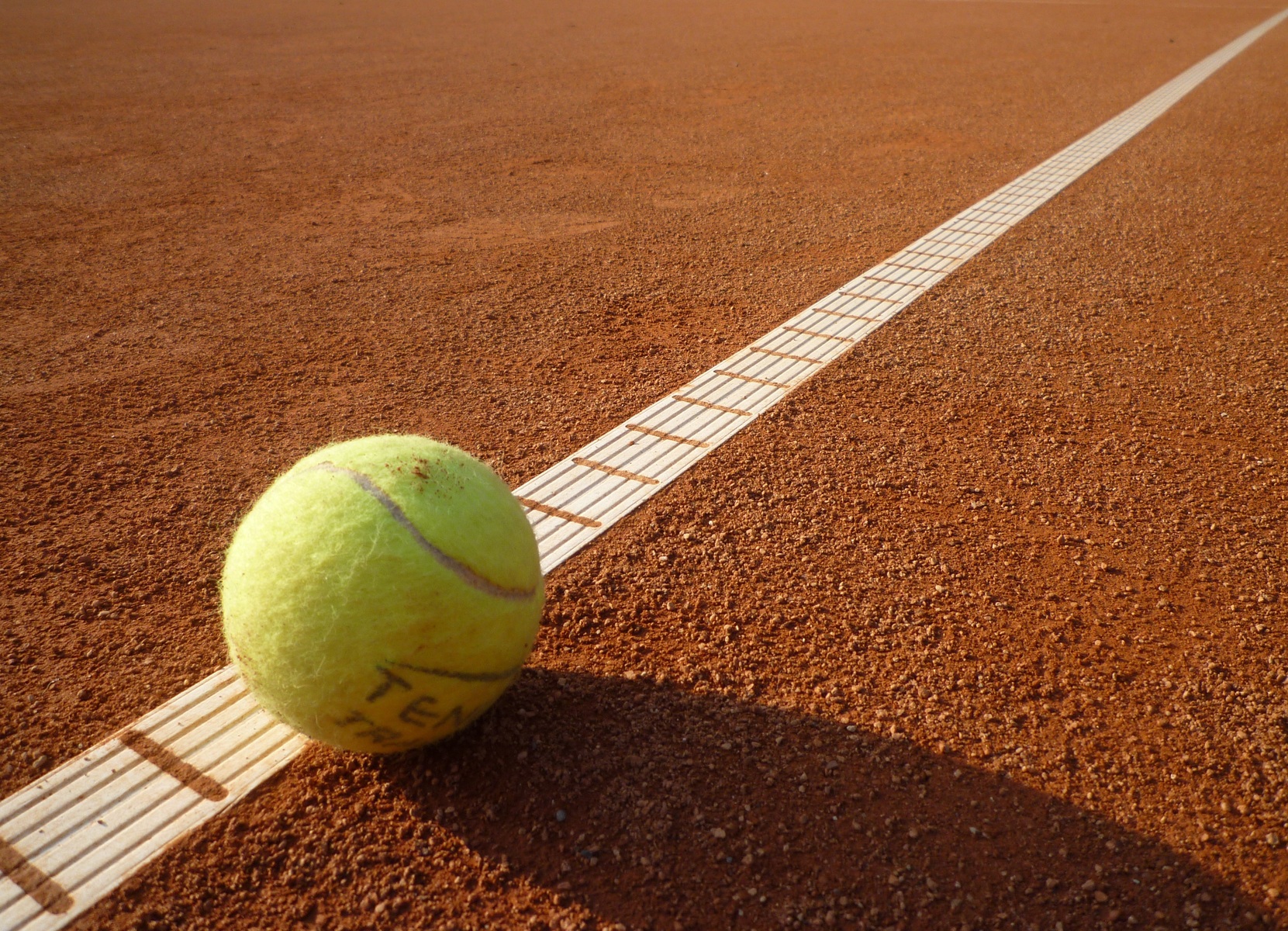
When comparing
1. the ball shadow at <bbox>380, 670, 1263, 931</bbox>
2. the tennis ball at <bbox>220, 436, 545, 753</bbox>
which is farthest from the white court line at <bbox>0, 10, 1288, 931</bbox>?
the ball shadow at <bbox>380, 670, 1263, 931</bbox>

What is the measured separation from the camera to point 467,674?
2139 millimetres

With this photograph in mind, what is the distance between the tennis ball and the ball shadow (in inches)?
10.7

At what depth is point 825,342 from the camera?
4.95m

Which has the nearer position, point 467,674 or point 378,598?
point 378,598

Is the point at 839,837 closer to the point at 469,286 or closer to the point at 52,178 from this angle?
the point at 469,286

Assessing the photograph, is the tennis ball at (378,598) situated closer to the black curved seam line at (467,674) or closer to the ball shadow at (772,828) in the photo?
the black curved seam line at (467,674)

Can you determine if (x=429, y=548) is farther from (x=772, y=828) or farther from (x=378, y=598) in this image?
(x=772, y=828)

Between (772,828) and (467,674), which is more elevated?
(467,674)

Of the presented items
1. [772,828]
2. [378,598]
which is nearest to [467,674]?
[378,598]

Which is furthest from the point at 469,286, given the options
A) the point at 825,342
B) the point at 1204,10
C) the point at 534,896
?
the point at 1204,10

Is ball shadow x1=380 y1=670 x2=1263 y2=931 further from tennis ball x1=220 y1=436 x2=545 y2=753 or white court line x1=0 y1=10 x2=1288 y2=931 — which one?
white court line x1=0 y1=10 x2=1288 y2=931

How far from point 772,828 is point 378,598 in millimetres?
1108

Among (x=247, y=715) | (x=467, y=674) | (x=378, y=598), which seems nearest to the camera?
(x=378, y=598)

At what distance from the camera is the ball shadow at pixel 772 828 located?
204 cm
